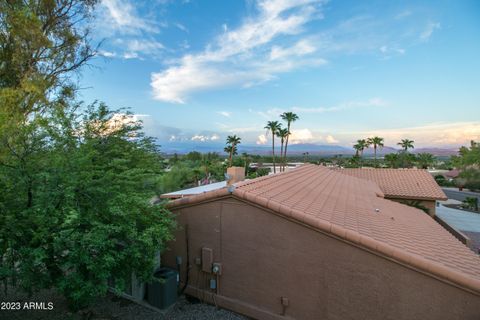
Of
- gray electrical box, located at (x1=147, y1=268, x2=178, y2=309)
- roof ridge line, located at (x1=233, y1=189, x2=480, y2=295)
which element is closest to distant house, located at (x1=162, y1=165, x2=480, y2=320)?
roof ridge line, located at (x1=233, y1=189, x2=480, y2=295)

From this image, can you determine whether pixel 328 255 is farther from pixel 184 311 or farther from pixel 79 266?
pixel 79 266

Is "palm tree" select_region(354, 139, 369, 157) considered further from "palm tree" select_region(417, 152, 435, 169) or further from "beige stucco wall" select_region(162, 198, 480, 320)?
"beige stucco wall" select_region(162, 198, 480, 320)

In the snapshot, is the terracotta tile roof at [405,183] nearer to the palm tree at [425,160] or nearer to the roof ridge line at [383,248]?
the roof ridge line at [383,248]

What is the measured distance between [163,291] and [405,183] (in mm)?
18442

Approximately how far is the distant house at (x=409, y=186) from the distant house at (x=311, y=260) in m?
9.14

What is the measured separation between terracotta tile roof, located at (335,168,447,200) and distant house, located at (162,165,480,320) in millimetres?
9174

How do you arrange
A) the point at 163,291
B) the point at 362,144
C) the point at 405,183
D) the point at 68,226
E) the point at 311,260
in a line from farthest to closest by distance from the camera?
the point at 362,144
the point at 405,183
the point at 163,291
the point at 311,260
the point at 68,226

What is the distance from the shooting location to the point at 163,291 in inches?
291

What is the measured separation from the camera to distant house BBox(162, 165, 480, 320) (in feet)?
16.3

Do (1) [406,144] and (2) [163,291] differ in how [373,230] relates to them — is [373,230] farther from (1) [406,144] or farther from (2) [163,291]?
(1) [406,144]

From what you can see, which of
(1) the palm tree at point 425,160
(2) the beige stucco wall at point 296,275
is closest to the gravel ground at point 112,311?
(2) the beige stucco wall at point 296,275

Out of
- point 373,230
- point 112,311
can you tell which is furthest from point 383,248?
point 112,311

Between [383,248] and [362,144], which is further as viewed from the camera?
[362,144]

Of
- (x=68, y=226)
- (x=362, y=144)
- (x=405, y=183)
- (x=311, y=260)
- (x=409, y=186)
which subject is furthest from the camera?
(x=362, y=144)
